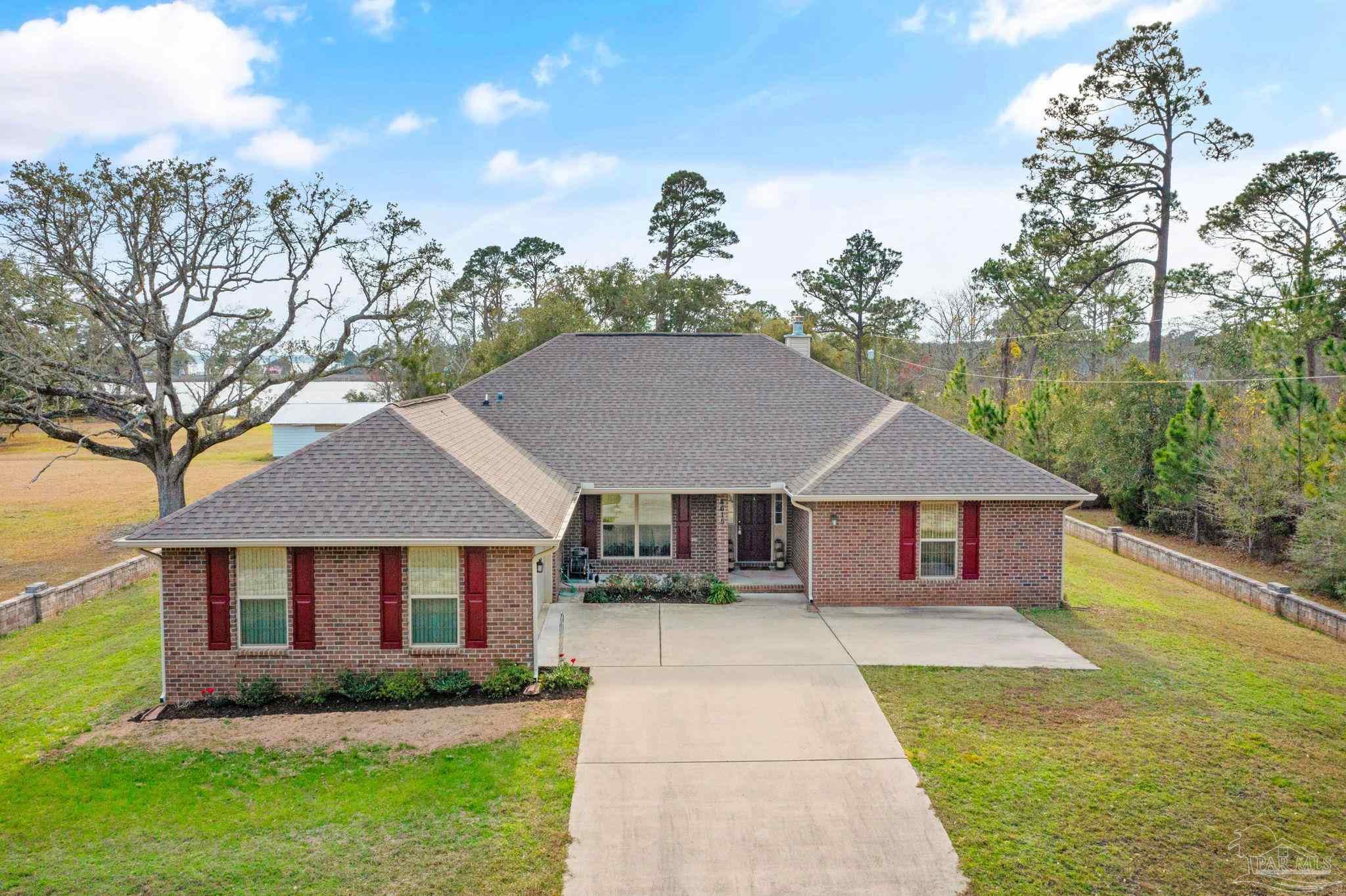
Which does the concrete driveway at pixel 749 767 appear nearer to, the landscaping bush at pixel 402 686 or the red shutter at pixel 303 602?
the landscaping bush at pixel 402 686

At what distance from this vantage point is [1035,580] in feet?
50.6

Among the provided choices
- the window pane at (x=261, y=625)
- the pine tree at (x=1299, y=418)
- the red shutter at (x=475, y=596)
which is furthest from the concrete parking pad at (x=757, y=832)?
the pine tree at (x=1299, y=418)

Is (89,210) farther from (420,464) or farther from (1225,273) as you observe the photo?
(1225,273)

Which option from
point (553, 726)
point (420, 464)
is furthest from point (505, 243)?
point (553, 726)

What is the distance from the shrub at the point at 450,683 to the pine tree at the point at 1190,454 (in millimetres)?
21989

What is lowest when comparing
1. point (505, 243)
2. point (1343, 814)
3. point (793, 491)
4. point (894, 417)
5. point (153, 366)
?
point (1343, 814)

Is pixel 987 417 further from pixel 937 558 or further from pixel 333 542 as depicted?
pixel 333 542

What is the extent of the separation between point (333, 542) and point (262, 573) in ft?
3.96

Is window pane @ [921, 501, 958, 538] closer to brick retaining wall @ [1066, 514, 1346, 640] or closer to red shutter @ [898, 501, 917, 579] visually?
red shutter @ [898, 501, 917, 579]

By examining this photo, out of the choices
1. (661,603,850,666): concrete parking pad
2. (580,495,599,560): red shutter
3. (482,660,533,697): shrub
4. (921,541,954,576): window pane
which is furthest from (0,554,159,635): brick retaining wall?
(921,541,954,576): window pane

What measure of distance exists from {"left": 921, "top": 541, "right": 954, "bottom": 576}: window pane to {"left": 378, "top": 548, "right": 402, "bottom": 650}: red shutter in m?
9.48

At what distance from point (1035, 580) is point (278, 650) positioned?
13.0 m

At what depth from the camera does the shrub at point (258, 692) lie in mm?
10836

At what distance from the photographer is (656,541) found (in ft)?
56.3
